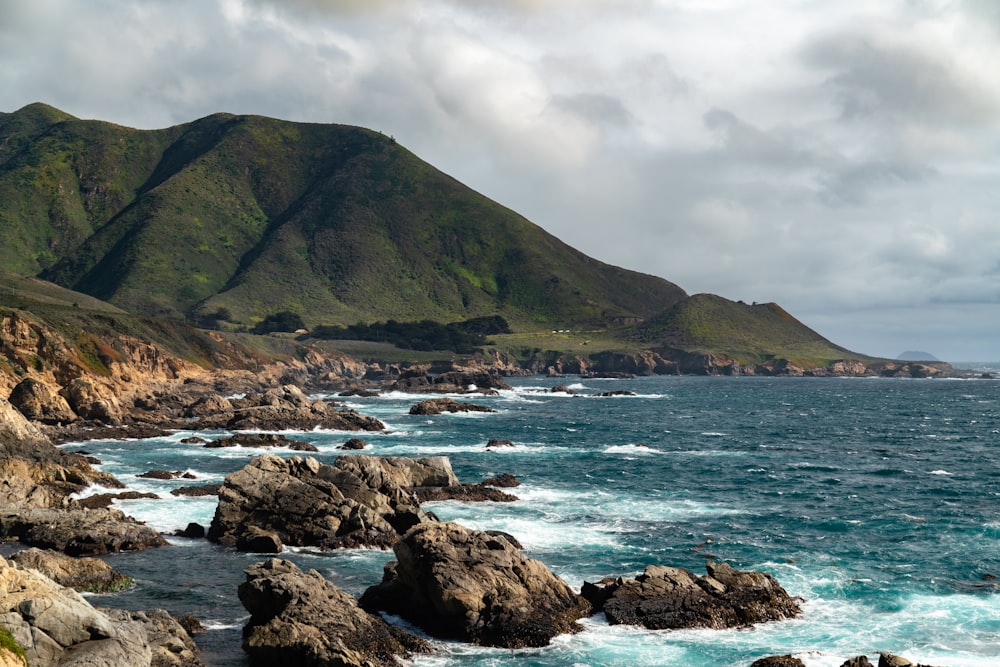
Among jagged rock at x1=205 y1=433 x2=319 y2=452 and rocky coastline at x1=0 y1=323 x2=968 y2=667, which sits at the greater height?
rocky coastline at x1=0 y1=323 x2=968 y2=667

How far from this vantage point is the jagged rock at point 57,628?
23.7 metres

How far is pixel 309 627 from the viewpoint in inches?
1196

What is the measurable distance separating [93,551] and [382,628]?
65.5 feet

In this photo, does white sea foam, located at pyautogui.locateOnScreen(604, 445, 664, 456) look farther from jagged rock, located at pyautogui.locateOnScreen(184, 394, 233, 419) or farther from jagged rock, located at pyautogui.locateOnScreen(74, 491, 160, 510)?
jagged rock, located at pyautogui.locateOnScreen(184, 394, 233, 419)

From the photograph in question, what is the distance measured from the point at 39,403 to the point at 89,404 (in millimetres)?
6805

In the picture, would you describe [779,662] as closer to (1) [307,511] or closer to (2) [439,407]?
(1) [307,511]

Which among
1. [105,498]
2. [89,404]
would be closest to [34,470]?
[105,498]

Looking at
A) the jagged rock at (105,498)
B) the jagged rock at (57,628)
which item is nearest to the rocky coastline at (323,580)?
the jagged rock at (57,628)

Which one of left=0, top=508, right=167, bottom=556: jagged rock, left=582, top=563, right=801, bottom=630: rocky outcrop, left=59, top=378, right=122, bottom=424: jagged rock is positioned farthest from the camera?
left=59, top=378, right=122, bottom=424: jagged rock

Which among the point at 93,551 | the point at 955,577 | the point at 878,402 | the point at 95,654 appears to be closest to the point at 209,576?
the point at 93,551

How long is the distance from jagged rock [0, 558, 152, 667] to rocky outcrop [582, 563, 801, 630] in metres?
18.6

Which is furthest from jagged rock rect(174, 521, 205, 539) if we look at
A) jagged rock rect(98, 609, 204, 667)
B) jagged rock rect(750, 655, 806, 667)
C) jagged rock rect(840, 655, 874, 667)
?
jagged rock rect(840, 655, 874, 667)

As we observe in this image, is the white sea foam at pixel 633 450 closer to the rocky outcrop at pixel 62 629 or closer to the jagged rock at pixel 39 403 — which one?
the jagged rock at pixel 39 403

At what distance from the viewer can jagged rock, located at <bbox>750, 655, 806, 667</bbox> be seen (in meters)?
29.6
